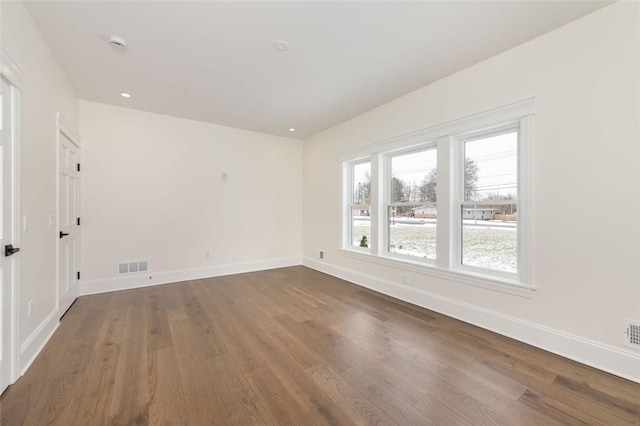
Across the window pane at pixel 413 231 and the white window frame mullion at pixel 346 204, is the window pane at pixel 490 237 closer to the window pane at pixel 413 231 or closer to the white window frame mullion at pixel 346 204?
the window pane at pixel 413 231

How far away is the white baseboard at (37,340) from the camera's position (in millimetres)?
2031

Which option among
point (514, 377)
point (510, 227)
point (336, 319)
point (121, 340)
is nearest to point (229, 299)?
point (121, 340)

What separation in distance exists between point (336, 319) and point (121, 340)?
2.21m

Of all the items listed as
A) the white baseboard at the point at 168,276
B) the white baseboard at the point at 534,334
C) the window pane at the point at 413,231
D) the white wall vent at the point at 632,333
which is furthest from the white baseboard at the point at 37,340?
the white wall vent at the point at 632,333

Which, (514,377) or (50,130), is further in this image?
(50,130)

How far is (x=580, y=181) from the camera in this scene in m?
2.21

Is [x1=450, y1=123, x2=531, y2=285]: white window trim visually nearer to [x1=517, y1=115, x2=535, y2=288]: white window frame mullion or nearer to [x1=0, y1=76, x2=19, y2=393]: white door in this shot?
[x1=517, y1=115, x2=535, y2=288]: white window frame mullion

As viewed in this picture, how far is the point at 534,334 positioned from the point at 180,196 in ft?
17.2

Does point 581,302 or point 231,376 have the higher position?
point 581,302

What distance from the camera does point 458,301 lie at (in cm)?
304

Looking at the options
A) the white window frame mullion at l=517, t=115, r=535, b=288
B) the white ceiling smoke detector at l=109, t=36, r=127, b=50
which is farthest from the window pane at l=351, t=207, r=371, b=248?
the white ceiling smoke detector at l=109, t=36, r=127, b=50

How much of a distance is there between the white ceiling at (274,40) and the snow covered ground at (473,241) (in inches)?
72.8

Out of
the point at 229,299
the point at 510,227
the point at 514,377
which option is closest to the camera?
the point at 514,377

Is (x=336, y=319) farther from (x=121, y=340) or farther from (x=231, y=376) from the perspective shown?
(x=121, y=340)
